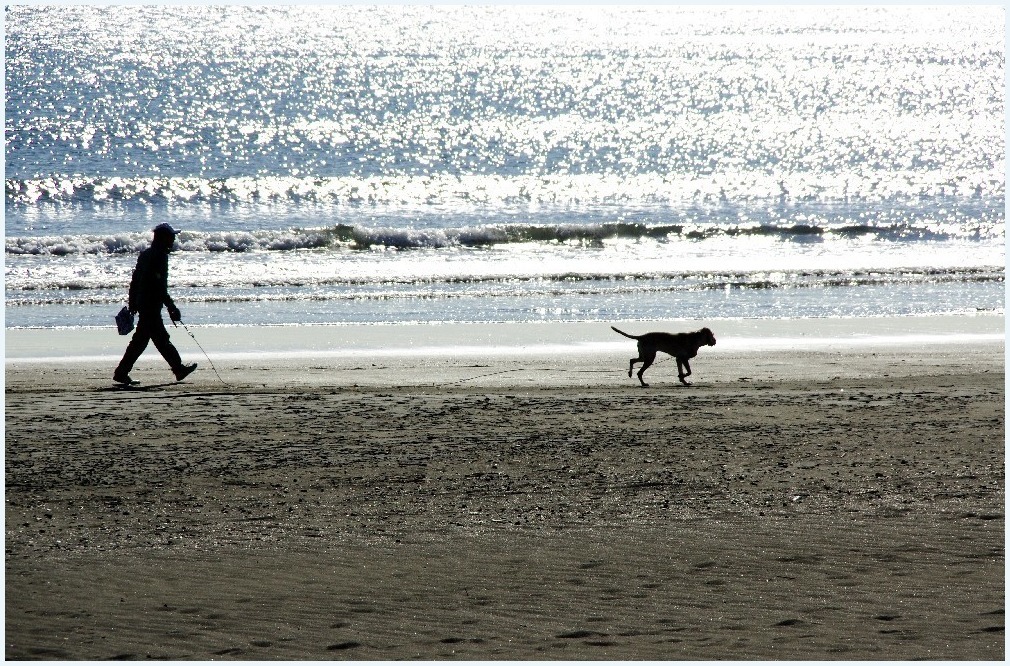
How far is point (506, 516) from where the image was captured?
666cm

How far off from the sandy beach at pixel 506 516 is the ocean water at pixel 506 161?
6.59 m

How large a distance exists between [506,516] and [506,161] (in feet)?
138

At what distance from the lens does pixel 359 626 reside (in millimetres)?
5027

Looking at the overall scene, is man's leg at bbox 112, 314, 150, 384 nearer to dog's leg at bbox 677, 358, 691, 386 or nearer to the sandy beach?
the sandy beach

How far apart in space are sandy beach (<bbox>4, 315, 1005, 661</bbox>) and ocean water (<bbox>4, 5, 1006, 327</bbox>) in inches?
260

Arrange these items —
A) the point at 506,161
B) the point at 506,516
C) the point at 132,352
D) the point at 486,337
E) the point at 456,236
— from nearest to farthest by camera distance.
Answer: the point at 506,516 → the point at 132,352 → the point at 486,337 → the point at 456,236 → the point at 506,161

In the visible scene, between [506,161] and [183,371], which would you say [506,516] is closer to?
[183,371]

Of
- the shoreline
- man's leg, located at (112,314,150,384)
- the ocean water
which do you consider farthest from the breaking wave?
man's leg, located at (112,314,150,384)

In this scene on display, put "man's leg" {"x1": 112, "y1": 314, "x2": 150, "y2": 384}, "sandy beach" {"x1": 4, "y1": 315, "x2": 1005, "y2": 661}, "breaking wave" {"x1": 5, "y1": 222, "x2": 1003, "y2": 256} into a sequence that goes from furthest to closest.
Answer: "breaking wave" {"x1": 5, "y1": 222, "x2": 1003, "y2": 256}, "man's leg" {"x1": 112, "y1": 314, "x2": 150, "y2": 384}, "sandy beach" {"x1": 4, "y1": 315, "x2": 1005, "y2": 661}

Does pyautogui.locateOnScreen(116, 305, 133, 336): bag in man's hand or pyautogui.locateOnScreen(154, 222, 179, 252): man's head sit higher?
pyautogui.locateOnScreen(154, 222, 179, 252): man's head

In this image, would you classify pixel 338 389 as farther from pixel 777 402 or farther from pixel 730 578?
pixel 730 578

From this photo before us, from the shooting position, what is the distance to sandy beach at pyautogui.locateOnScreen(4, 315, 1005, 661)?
4.95m

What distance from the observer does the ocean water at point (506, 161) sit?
68.1 feet

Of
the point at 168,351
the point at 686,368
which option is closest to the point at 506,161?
the point at 686,368
